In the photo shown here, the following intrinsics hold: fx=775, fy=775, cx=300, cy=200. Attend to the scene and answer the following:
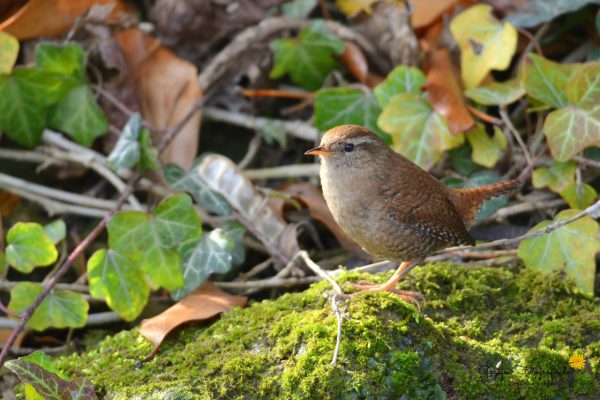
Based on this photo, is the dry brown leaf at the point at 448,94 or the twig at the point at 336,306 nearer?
the twig at the point at 336,306

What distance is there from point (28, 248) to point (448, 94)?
2.32 m

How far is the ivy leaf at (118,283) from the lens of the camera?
358 centimetres

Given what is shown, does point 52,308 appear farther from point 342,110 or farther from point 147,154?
point 342,110

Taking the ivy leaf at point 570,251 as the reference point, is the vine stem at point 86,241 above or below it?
below

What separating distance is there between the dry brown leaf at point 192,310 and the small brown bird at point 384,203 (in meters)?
0.65

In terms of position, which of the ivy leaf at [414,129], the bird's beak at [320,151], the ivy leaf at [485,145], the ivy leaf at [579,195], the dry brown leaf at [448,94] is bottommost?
the ivy leaf at [579,195]

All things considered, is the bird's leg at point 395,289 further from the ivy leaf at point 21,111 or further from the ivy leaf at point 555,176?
the ivy leaf at point 21,111

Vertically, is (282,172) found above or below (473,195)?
below

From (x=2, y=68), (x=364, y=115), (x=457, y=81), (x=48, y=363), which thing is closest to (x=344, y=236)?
(x=364, y=115)

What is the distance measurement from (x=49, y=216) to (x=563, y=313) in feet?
9.15

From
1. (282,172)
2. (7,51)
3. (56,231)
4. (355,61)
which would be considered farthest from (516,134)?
(7,51)

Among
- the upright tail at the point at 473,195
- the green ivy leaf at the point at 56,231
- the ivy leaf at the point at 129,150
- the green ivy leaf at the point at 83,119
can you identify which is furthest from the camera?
the green ivy leaf at the point at 83,119

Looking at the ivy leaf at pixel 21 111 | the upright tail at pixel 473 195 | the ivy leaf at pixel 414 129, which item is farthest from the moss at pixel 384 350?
the ivy leaf at pixel 21 111

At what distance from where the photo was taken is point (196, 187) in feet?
13.5
